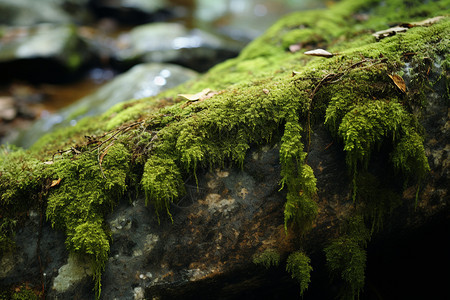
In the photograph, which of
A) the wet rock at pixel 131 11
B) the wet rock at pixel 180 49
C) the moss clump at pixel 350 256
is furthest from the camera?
the wet rock at pixel 131 11

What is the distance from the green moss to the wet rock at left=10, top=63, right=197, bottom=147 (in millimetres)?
3845

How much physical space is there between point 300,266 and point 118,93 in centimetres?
486

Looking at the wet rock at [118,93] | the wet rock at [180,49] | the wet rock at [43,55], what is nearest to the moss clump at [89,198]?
the wet rock at [118,93]

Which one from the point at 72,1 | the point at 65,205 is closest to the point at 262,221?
the point at 65,205

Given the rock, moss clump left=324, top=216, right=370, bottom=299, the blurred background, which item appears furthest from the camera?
the rock

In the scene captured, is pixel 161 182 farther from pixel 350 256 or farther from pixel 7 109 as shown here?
pixel 7 109

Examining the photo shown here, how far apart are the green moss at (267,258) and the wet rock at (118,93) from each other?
3.85 m

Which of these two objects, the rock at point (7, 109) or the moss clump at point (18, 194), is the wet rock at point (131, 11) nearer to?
the rock at point (7, 109)

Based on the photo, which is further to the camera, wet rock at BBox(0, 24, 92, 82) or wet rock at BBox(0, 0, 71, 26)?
wet rock at BBox(0, 0, 71, 26)

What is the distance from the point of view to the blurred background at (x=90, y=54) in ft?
20.5

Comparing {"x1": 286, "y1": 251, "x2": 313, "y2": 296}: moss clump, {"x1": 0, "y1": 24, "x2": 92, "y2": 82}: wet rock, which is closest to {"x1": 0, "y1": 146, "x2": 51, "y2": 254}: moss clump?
{"x1": 286, "y1": 251, "x2": 313, "y2": 296}: moss clump

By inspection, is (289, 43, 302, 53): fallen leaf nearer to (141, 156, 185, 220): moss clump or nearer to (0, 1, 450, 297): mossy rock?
(0, 1, 450, 297): mossy rock

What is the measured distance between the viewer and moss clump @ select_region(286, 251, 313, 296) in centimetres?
238

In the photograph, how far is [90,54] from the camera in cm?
984
